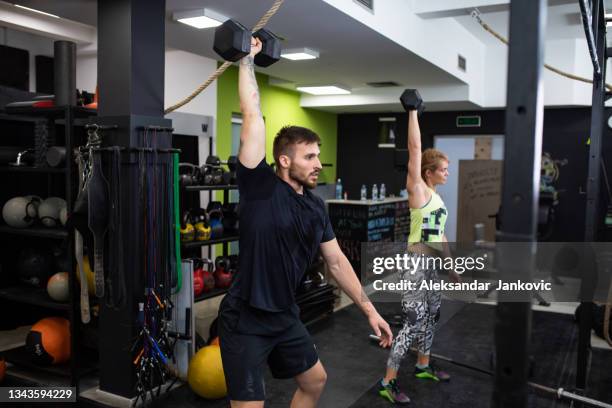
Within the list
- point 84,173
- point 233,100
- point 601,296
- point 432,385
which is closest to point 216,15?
point 84,173

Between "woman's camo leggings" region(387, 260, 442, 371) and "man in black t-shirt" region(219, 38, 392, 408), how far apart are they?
0.98m

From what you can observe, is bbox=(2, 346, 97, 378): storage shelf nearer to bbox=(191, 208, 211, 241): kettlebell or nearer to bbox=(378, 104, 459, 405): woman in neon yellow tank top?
bbox=(191, 208, 211, 241): kettlebell

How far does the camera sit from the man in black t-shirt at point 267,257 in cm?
171

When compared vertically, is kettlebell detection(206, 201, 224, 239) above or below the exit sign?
below

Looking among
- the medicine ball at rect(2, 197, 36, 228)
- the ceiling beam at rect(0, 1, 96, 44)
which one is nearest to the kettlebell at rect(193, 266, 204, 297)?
the medicine ball at rect(2, 197, 36, 228)

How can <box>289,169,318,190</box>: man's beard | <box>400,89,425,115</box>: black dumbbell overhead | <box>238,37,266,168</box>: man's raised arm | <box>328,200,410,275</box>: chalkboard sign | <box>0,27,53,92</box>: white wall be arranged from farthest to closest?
<box>328,200,410,275</box>: chalkboard sign → <box>0,27,53,92</box>: white wall → <box>400,89,425,115</box>: black dumbbell overhead → <box>289,169,318,190</box>: man's beard → <box>238,37,266,168</box>: man's raised arm

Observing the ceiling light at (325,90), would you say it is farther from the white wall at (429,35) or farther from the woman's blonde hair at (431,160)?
the woman's blonde hair at (431,160)

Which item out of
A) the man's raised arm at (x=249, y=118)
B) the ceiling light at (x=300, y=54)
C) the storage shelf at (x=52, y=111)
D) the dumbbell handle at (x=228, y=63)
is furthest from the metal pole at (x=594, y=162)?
the storage shelf at (x=52, y=111)

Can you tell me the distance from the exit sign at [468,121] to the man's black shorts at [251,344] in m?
6.13

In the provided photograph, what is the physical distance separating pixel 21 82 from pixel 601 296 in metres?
5.92

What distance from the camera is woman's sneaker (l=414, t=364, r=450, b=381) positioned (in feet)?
10.3

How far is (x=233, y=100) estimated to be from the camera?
5.89 meters

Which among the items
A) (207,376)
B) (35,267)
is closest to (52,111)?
(35,267)

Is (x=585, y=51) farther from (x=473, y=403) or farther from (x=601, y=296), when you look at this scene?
(x=473, y=403)
